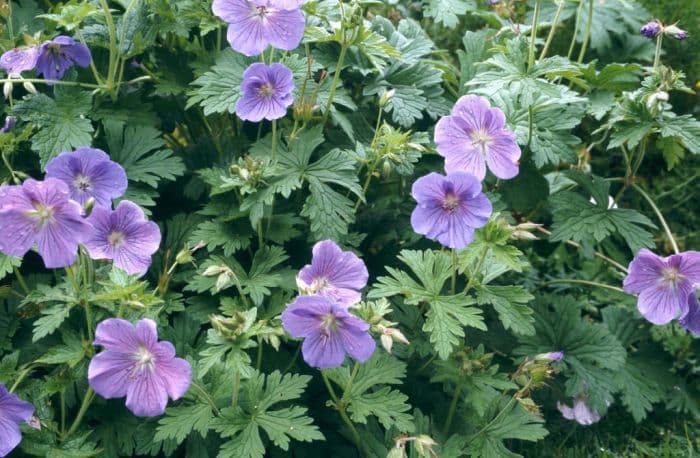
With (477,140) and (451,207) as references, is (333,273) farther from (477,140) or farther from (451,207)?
(477,140)

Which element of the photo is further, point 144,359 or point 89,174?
point 89,174

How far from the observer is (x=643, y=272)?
7.24 feet

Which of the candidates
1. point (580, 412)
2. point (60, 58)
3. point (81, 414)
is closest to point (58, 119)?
point (60, 58)

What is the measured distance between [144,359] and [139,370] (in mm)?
36

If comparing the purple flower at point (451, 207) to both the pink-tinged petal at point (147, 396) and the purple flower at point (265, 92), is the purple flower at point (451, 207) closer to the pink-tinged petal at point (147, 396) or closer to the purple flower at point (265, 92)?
the purple flower at point (265, 92)

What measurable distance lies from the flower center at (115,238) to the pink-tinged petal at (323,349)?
0.47 meters

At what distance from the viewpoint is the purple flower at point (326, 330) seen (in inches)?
67.5

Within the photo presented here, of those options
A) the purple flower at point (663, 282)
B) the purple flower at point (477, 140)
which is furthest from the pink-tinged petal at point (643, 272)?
the purple flower at point (477, 140)

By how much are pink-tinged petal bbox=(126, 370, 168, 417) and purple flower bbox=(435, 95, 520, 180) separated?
822 mm

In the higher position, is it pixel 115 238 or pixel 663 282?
pixel 115 238

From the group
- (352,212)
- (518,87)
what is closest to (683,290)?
(518,87)

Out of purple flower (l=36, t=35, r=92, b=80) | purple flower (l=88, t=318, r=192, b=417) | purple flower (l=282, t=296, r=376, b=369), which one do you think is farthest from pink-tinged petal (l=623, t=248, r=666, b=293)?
purple flower (l=36, t=35, r=92, b=80)

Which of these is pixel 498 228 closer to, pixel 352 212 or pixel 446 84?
pixel 352 212

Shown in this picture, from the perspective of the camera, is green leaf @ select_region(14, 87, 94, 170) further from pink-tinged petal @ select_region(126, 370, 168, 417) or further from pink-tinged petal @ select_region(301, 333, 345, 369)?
pink-tinged petal @ select_region(301, 333, 345, 369)
